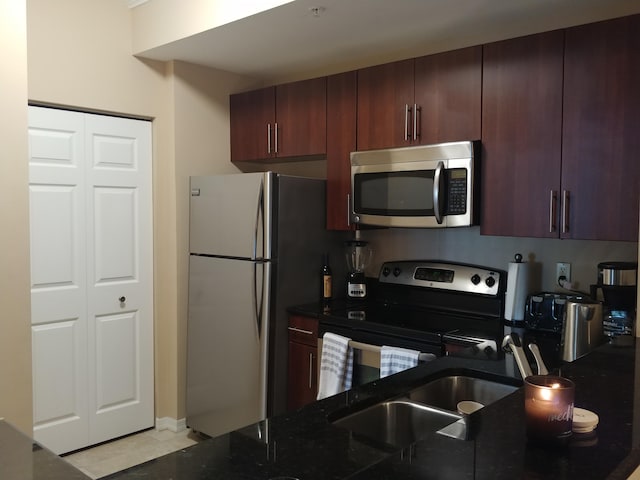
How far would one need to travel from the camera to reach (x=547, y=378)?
3.91ft

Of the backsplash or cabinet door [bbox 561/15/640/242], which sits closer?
cabinet door [bbox 561/15/640/242]

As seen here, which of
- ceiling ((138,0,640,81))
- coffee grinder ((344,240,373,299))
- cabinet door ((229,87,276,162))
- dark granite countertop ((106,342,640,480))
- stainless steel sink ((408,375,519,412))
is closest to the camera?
dark granite countertop ((106,342,640,480))

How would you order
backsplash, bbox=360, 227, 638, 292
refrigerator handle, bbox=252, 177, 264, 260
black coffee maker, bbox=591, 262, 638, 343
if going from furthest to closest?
refrigerator handle, bbox=252, 177, 264, 260 → backsplash, bbox=360, 227, 638, 292 → black coffee maker, bbox=591, 262, 638, 343

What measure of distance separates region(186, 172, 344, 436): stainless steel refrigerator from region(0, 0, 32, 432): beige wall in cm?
120

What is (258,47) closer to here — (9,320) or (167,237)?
(167,237)

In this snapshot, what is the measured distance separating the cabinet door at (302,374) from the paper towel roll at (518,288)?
106 cm

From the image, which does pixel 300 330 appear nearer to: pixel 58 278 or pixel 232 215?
pixel 232 215

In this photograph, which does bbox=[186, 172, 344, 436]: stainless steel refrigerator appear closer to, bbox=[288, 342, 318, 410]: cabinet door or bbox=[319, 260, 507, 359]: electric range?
bbox=[288, 342, 318, 410]: cabinet door

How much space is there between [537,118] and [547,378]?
1.61 m

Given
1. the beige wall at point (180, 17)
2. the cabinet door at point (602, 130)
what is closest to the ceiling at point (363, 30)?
the beige wall at point (180, 17)

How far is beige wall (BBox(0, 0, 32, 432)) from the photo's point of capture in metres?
2.21

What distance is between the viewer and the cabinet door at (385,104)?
293 centimetres

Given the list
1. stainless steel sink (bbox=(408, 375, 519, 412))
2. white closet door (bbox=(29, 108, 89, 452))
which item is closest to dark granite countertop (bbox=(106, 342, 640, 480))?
stainless steel sink (bbox=(408, 375, 519, 412))

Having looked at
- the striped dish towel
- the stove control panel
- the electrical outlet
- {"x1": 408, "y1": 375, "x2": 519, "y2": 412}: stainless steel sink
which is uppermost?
the electrical outlet
